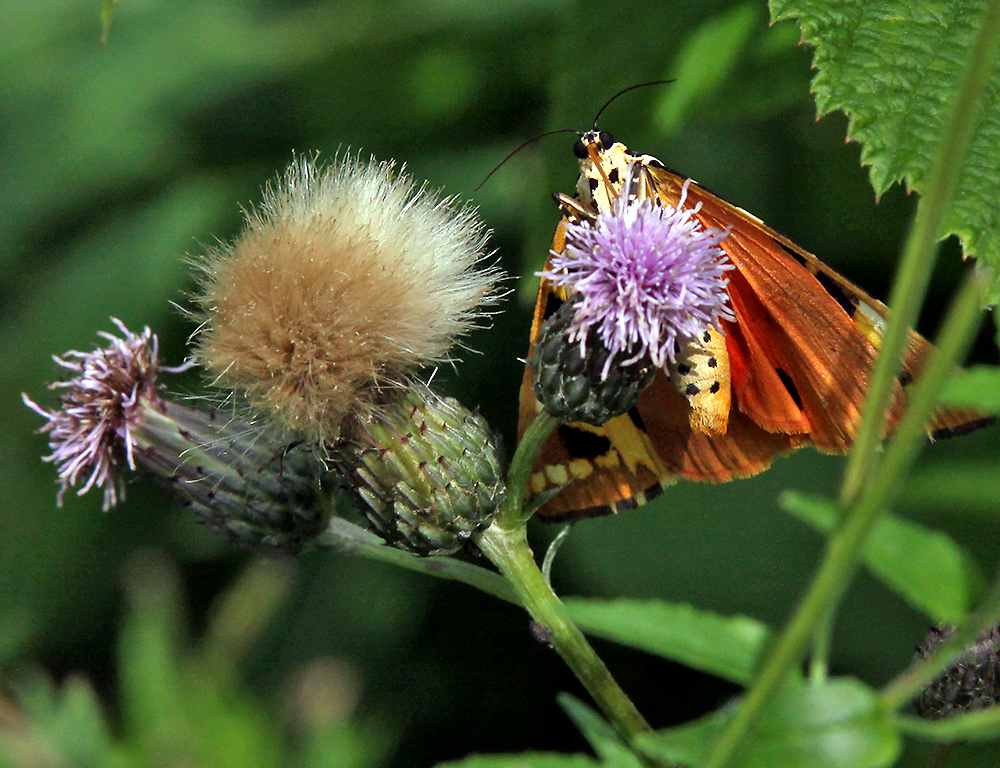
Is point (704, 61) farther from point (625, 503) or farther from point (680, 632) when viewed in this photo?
point (680, 632)

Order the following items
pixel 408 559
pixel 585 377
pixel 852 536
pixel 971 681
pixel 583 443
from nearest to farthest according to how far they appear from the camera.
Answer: pixel 852 536 → pixel 971 681 → pixel 585 377 → pixel 408 559 → pixel 583 443

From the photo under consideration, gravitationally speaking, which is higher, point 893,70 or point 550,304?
point 893,70

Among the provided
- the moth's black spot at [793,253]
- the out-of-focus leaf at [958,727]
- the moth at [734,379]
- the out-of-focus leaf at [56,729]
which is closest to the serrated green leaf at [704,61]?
the moth at [734,379]

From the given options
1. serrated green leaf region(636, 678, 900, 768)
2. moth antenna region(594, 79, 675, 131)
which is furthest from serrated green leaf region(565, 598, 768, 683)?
moth antenna region(594, 79, 675, 131)

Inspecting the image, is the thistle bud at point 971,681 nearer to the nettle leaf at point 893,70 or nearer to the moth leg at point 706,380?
the moth leg at point 706,380

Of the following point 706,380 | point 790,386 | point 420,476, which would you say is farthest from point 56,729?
point 790,386

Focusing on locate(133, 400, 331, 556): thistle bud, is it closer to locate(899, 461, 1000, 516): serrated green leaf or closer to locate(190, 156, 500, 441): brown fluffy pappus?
locate(190, 156, 500, 441): brown fluffy pappus
